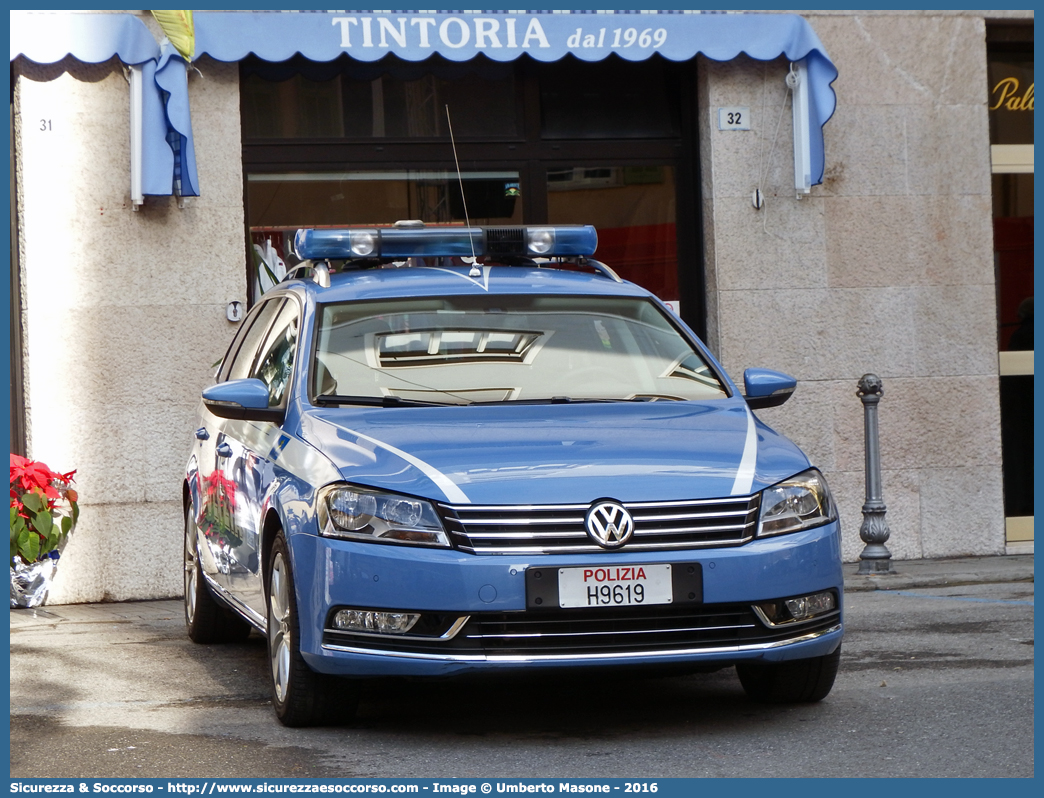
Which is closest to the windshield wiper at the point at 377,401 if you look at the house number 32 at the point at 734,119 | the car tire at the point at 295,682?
the car tire at the point at 295,682

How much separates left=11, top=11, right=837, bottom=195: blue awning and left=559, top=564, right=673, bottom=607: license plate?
5.75 meters

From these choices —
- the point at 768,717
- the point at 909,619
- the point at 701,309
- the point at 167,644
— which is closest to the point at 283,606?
the point at 768,717

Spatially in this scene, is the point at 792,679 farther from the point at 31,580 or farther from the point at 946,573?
the point at 31,580

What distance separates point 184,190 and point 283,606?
16.4 feet

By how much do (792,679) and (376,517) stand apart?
169cm

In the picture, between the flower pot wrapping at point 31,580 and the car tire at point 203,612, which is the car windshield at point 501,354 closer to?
the car tire at point 203,612

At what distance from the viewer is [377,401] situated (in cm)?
586

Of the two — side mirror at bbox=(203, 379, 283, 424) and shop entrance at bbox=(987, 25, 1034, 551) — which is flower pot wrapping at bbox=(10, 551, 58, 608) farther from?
shop entrance at bbox=(987, 25, 1034, 551)

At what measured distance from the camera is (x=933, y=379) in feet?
36.9

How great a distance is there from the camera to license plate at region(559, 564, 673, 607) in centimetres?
499

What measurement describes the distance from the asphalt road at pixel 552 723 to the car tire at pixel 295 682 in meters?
0.07

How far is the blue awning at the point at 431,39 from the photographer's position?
9828 millimetres

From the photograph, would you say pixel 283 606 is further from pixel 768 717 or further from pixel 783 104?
pixel 783 104

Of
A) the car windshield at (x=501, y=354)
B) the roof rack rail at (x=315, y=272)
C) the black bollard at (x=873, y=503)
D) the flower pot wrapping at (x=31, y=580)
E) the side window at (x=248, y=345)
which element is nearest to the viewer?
the car windshield at (x=501, y=354)
